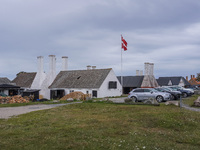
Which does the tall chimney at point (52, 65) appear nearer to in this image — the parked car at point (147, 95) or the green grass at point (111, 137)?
the parked car at point (147, 95)

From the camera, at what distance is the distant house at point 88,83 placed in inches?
1672

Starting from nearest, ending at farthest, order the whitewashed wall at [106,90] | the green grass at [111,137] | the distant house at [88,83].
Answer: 1. the green grass at [111,137]
2. the whitewashed wall at [106,90]
3. the distant house at [88,83]

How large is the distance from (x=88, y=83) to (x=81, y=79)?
2700 mm

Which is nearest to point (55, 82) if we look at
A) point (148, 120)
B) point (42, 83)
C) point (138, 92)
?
point (42, 83)

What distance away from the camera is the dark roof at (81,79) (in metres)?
43.3

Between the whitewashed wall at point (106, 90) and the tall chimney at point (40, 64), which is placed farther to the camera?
the tall chimney at point (40, 64)

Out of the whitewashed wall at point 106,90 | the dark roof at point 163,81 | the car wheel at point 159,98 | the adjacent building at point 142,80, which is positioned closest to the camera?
the car wheel at point 159,98

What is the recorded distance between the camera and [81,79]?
1796 inches

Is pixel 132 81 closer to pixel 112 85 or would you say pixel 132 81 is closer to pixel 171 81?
pixel 171 81

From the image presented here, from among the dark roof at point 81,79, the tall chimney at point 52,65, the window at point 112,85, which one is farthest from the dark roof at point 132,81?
the tall chimney at point 52,65

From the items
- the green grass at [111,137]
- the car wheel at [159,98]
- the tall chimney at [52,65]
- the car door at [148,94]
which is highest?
the tall chimney at [52,65]

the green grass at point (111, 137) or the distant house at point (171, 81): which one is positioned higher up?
the distant house at point (171, 81)

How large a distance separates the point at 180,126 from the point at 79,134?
201 inches

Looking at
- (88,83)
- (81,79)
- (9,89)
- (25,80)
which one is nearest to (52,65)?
(81,79)
